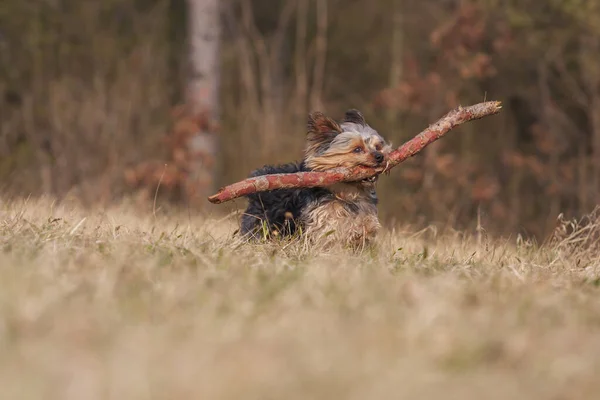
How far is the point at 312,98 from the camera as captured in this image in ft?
43.8

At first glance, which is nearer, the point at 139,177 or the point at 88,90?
the point at 139,177

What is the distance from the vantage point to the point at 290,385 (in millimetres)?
2768

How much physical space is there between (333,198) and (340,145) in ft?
1.21

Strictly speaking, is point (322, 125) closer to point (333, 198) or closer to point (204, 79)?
point (333, 198)

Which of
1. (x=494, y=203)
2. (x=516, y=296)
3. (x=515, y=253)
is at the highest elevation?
(x=516, y=296)

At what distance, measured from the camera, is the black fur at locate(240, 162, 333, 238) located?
6.77 meters

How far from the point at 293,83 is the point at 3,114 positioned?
15.3 feet

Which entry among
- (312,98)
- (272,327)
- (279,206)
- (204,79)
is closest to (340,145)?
(279,206)

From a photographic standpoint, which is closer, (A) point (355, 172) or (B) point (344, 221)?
(A) point (355, 172)

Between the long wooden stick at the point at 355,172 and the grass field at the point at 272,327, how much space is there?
2.23 ft

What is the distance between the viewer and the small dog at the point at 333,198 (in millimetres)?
6496

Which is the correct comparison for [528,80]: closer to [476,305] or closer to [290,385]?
[476,305]

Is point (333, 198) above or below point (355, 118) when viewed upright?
below

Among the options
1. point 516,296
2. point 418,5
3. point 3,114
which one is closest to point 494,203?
point 418,5
